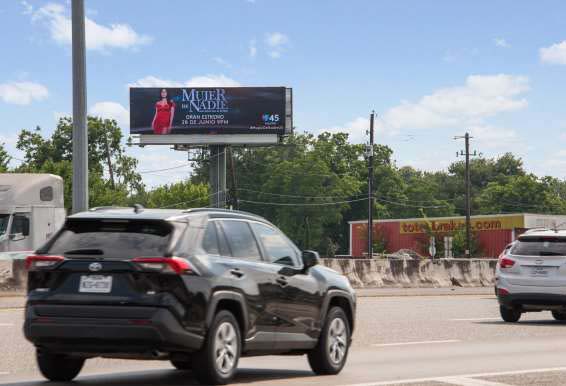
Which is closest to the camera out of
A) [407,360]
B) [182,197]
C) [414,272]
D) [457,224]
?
[407,360]

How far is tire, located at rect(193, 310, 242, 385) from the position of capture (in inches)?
396

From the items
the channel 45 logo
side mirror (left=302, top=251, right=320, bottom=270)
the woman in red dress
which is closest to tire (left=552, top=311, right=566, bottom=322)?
side mirror (left=302, top=251, right=320, bottom=270)

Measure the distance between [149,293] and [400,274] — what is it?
32148 millimetres

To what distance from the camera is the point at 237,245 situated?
1092 cm

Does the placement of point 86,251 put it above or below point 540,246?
above

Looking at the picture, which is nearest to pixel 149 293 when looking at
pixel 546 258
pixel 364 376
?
pixel 364 376

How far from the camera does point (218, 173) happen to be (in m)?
97.1

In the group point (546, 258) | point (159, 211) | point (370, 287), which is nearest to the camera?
point (159, 211)

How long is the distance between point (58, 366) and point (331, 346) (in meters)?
2.78

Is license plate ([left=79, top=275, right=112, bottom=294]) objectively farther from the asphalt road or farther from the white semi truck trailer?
the white semi truck trailer

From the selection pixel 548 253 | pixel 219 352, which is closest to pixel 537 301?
pixel 548 253

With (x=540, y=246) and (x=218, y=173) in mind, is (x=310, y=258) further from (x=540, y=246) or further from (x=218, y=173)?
(x=218, y=173)

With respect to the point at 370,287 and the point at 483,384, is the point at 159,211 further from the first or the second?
the point at 370,287

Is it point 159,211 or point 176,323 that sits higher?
point 159,211
